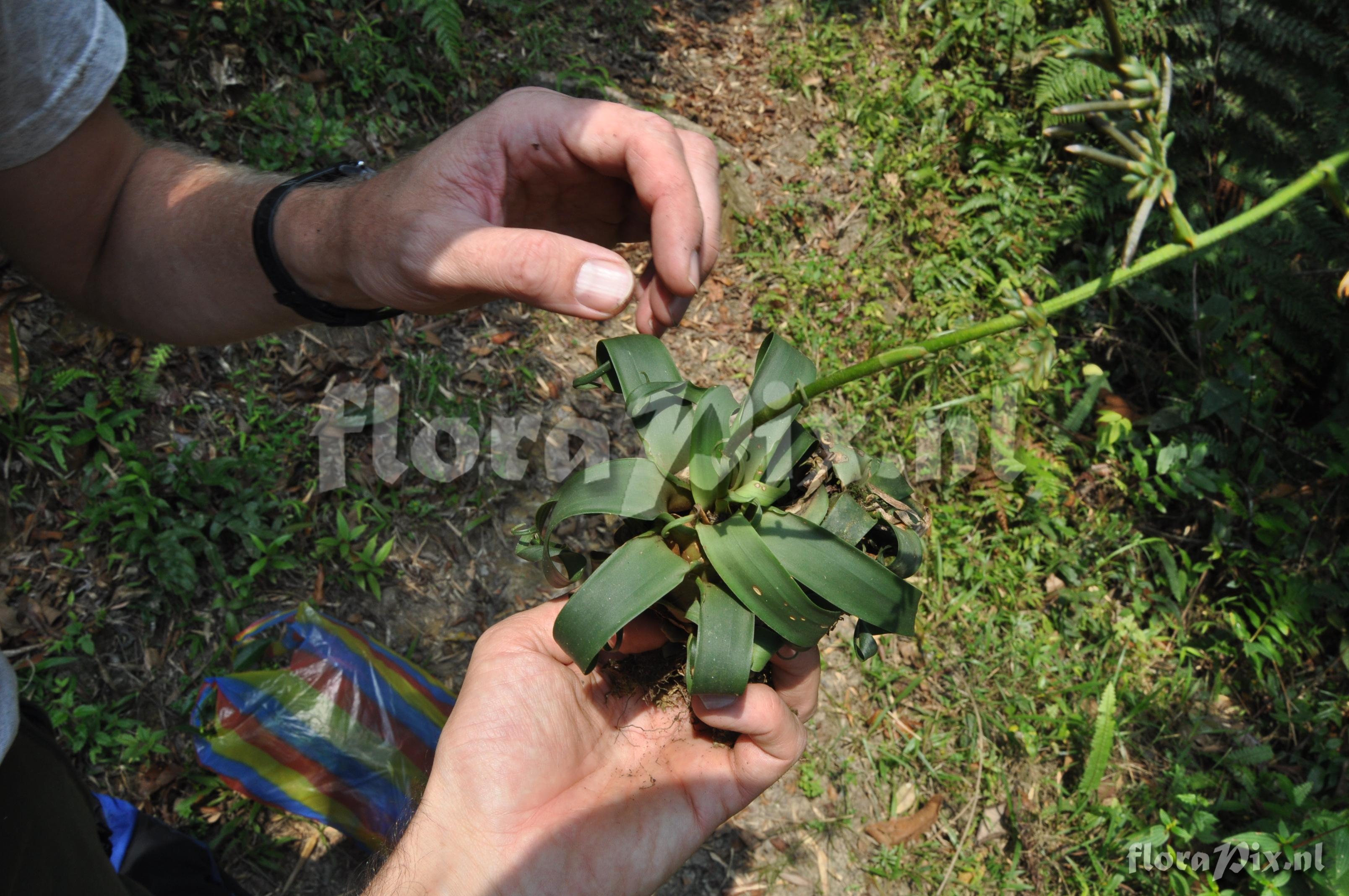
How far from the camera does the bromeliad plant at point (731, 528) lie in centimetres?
157

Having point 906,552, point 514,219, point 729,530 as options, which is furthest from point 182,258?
point 906,552

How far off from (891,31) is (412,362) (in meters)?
3.28

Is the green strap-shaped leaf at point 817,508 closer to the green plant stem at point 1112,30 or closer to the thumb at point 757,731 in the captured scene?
the thumb at point 757,731

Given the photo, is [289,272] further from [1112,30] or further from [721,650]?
[1112,30]

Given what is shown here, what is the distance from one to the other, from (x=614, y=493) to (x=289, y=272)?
3.58 feet

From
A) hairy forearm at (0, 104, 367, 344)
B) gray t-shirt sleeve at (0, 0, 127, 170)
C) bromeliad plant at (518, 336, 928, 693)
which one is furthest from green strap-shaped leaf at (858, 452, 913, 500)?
gray t-shirt sleeve at (0, 0, 127, 170)

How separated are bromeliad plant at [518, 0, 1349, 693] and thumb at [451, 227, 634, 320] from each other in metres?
0.19

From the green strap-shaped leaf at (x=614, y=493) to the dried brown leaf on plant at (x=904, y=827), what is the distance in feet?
5.92

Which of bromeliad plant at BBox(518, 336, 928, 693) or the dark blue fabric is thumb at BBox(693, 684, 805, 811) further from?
the dark blue fabric

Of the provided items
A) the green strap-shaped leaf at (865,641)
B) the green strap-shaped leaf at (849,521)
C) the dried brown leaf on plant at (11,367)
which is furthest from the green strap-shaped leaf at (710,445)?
the dried brown leaf on plant at (11,367)

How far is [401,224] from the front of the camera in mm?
1789

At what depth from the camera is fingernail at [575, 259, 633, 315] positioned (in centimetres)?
158

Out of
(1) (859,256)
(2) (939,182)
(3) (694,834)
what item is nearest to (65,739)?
(3) (694,834)

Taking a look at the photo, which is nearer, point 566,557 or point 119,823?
point 566,557
